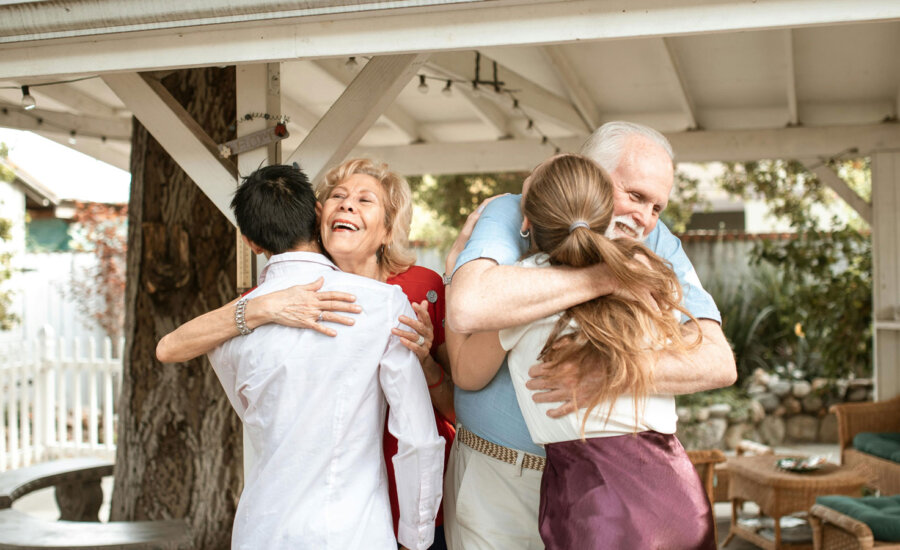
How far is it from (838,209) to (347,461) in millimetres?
14864

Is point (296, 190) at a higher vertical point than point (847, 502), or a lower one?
higher

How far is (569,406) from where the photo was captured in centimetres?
159

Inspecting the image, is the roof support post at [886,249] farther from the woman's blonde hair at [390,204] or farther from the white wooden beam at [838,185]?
the woman's blonde hair at [390,204]

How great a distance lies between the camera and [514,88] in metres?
4.95

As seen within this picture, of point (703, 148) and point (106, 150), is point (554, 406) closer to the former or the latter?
point (703, 148)

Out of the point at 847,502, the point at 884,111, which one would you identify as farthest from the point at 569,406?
the point at 884,111

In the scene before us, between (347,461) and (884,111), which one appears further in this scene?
(884,111)

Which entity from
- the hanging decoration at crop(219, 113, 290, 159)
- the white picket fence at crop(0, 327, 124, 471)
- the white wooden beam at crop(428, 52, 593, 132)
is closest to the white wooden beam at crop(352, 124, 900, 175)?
the white wooden beam at crop(428, 52, 593, 132)

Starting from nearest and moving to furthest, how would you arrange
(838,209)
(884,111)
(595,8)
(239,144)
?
(595,8) < (239,144) < (884,111) < (838,209)

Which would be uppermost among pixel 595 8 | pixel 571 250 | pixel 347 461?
pixel 595 8

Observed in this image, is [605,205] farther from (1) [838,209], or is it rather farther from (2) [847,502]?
(1) [838,209]

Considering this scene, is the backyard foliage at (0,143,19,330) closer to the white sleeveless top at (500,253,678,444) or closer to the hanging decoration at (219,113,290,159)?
the hanging decoration at (219,113,290,159)

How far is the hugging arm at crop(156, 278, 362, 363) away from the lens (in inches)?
70.3

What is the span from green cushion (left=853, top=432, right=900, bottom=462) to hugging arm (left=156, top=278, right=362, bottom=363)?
4639 millimetres
